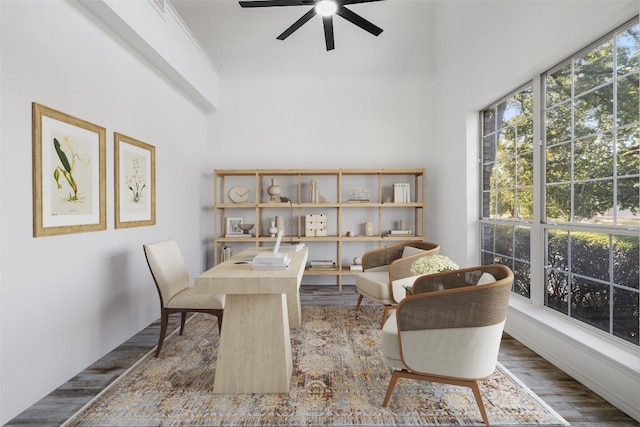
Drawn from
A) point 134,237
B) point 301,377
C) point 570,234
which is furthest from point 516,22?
point 134,237

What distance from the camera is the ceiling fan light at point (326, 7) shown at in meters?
2.96

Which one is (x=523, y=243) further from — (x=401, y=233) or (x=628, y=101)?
(x=401, y=233)

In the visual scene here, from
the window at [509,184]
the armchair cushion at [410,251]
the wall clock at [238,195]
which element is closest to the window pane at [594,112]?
the window at [509,184]

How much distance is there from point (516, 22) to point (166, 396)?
3908 mm

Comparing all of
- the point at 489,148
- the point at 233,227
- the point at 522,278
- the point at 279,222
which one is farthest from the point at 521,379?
the point at 233,227

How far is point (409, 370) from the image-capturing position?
2.01m

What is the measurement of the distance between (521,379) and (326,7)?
126 inches

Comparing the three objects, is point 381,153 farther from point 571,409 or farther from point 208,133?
point 571,409

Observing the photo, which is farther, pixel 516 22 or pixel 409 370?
pixel 516 22

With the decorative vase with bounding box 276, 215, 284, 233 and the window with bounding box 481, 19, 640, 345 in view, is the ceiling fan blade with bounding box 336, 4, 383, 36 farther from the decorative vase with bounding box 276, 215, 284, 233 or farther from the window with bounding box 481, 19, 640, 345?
the decorative vase with bounding box 276, 215, 284, 233

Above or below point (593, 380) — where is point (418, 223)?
above

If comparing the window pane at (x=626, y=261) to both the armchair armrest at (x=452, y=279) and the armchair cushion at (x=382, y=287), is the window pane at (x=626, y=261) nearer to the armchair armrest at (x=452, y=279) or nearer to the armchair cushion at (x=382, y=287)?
the armchair armrest at (x=452, y=279)

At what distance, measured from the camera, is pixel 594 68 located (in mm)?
2465

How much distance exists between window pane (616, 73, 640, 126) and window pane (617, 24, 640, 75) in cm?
6
